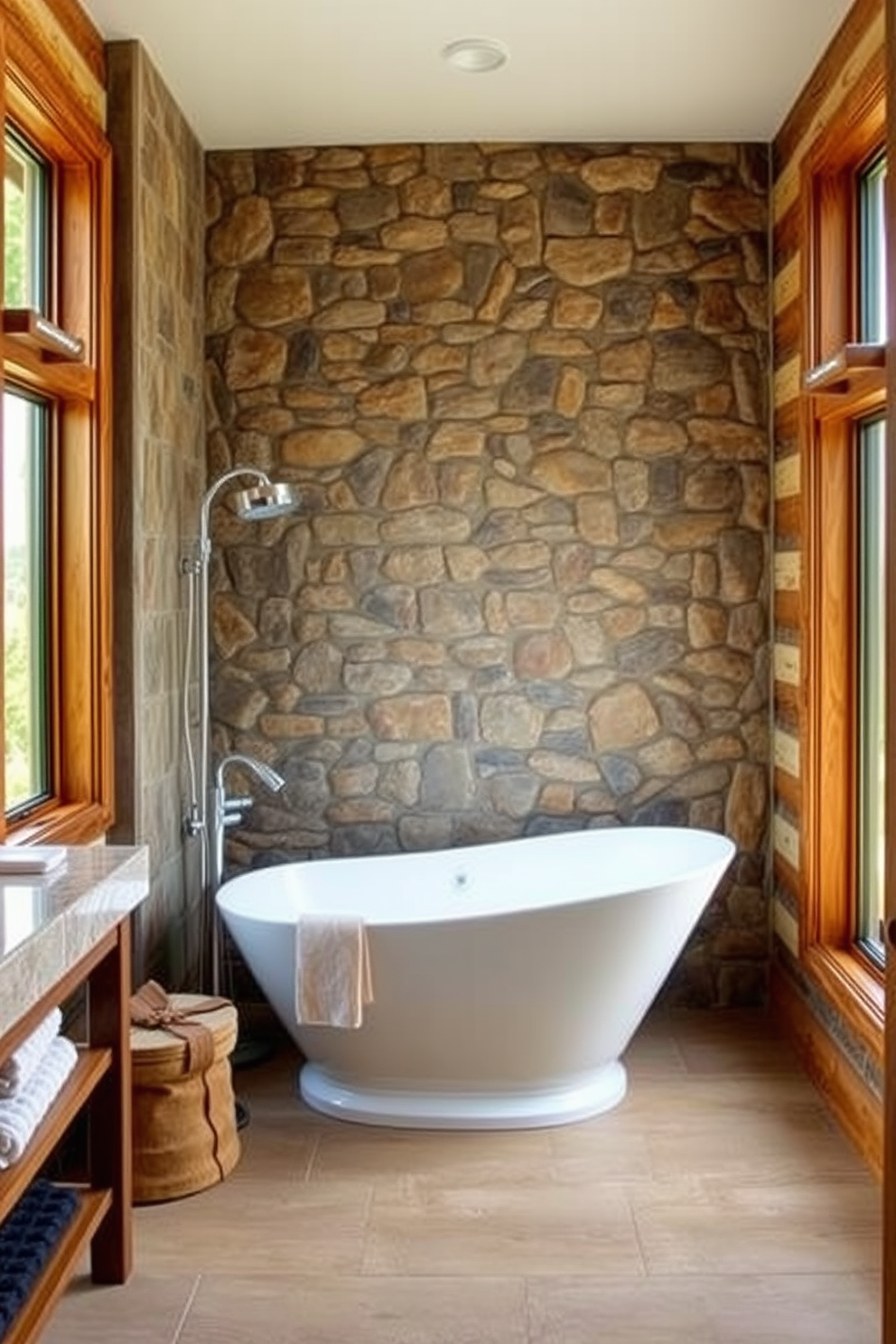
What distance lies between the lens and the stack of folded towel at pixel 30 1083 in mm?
2102

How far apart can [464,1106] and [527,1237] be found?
665mm

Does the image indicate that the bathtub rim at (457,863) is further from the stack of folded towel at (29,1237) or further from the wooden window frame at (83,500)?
the stack of folded towel at (29,1237)

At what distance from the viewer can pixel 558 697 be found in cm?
459

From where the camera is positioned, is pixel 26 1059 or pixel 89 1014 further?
pixel 89 1014

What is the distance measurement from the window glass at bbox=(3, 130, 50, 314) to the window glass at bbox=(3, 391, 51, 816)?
262 mm

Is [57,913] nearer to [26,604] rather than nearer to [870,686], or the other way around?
[26,604]

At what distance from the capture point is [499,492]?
4.57m

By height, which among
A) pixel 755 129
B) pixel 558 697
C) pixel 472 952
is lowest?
pixel 472 952

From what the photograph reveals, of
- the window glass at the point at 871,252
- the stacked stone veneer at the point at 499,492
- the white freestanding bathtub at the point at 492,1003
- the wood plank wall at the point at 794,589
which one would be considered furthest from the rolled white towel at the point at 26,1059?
the window glass at the point at 871,252

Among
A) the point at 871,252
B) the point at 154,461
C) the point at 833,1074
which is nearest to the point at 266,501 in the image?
the point at 154,461

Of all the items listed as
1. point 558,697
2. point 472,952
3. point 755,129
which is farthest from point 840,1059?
point 755,129

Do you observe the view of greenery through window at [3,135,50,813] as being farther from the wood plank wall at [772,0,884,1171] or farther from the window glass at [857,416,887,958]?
the window glass at [857,416,887,958]

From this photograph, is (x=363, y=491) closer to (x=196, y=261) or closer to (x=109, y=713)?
(x=196, y=261)

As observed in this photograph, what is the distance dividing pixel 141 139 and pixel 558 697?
2162mm
